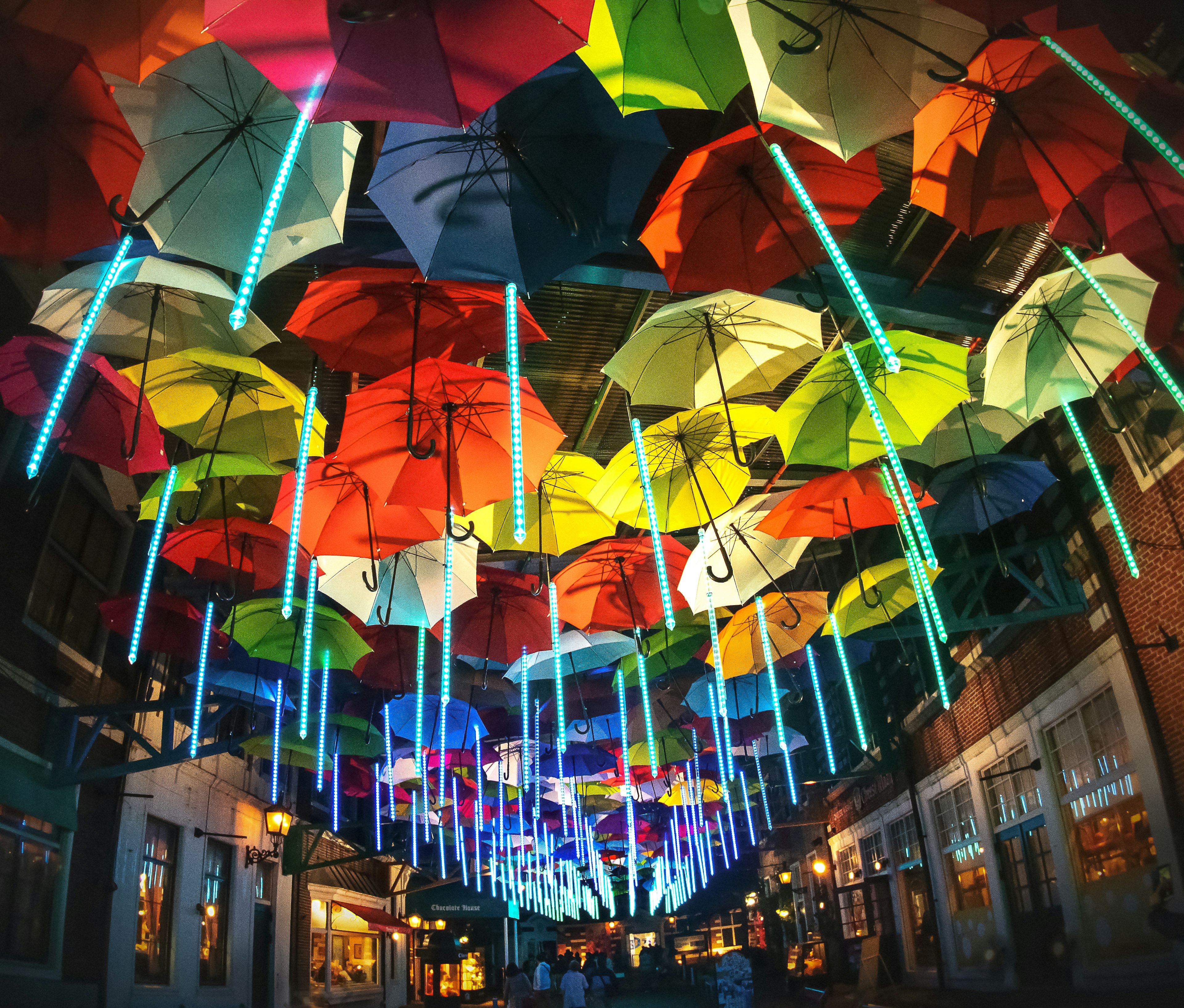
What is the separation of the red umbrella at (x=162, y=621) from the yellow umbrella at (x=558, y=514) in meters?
2.97

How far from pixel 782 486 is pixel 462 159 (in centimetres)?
610

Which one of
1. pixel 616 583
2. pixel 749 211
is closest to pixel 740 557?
pixel 616 583

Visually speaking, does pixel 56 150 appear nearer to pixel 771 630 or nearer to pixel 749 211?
pixel 749 211

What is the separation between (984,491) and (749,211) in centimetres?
494

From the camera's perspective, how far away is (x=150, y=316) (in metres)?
5.51

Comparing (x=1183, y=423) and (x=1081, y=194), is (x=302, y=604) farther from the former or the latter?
(x=1183, y=423)

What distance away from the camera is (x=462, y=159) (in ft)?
14.6

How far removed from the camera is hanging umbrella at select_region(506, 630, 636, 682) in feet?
33.2

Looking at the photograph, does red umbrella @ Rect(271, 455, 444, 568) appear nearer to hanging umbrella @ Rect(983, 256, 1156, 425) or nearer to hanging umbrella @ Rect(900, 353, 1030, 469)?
hanging umbrella @ Rect(900, 353, 1030, 469)

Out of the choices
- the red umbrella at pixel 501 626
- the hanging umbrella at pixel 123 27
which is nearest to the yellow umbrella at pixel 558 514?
the red umbrella at pixel 501 626

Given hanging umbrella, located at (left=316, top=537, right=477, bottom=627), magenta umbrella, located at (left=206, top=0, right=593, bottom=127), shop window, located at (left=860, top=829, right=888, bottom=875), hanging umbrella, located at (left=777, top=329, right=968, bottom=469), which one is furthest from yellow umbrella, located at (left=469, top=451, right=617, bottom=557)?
shop window, located at (left=860, top=829, right=888, bottom=875)

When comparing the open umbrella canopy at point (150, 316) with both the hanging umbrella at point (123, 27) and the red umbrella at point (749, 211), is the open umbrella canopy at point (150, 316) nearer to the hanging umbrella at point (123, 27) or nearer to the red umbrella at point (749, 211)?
the hanging umbrella at point (123, 27)

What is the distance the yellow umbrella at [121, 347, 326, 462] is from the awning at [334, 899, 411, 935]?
15.7m

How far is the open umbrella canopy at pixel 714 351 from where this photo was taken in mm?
5629
